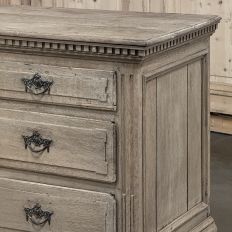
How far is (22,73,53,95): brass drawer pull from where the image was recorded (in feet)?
7.98

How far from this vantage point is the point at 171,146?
2566 mm

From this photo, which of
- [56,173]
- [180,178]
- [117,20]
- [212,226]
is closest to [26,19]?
[117,20]

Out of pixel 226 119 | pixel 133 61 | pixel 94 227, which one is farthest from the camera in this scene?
pixel 226 119

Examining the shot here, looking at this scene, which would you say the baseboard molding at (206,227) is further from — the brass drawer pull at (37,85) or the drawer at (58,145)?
the brass drawer pull at (37,85)

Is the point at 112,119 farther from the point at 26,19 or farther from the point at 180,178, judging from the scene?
the point at 26,19

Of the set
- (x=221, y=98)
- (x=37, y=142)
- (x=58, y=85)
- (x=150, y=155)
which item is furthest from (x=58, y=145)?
(x=221, y=98)

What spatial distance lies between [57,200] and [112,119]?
14.3 inches

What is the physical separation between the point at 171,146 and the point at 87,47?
19.2 inches

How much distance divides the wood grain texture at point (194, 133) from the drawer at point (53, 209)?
16.8 inches

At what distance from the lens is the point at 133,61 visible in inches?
89.3

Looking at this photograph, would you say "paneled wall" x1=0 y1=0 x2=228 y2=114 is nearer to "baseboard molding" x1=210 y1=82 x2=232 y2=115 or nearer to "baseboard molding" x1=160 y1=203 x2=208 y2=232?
"baseboard molding" x1=210 y1=82 x2=232 y2=115

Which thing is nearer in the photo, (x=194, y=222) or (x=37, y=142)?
(x=37, y=142)

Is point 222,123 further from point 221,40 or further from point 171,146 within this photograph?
point 171,146

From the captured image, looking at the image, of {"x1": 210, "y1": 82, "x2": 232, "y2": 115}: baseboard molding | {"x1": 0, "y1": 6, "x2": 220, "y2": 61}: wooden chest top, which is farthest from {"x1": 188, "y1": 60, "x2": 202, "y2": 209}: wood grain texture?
{"x1": 210, "y1": 82, "x2": 232, "y2": 115}: baseboard molding
